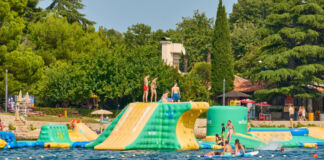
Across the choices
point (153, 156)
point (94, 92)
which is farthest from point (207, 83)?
point (153, 156)

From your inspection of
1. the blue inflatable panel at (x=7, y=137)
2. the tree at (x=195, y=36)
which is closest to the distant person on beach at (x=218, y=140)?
the blue inflatable panel at (x=7, y=137)

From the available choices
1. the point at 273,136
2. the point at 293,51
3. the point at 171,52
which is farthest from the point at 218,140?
the point at 171,52

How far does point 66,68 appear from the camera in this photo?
207 feet

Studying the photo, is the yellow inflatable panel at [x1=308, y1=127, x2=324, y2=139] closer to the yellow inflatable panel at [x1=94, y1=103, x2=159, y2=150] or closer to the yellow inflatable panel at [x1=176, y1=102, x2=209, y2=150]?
the yellow inflatable panel at [x1=176, y1=102, x2=209, y2=150]

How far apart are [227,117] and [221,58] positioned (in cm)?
2758

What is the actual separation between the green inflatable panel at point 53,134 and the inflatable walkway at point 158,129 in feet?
11.5

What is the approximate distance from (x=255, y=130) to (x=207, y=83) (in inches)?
1215

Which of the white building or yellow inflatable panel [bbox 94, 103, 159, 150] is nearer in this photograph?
yellow inflatable panel [bbox 94, 103, 159, 150]

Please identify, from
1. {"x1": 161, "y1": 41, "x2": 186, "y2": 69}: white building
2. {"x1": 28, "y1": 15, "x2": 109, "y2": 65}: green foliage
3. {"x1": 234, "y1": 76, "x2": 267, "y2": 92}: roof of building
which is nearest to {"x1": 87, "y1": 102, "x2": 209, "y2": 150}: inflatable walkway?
{"x1": 234, "y1": 76, "x2": 267, "y2": 92}: roof of building

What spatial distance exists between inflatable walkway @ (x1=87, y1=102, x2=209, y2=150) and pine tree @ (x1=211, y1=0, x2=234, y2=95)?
3109 centimetres

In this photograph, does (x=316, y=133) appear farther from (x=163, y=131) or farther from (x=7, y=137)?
(x=7, y=137)

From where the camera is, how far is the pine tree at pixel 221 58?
6525 centimetres

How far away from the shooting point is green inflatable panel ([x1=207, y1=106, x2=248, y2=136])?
1503 inches

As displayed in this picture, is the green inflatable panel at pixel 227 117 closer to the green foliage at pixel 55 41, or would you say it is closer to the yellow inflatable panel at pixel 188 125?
the yellow inflatable panel at pixel 188 125
